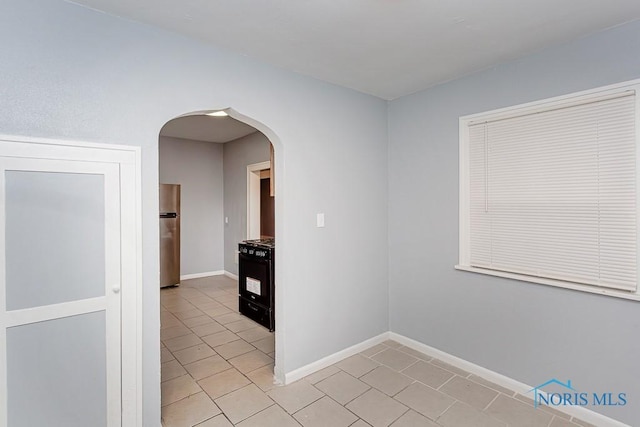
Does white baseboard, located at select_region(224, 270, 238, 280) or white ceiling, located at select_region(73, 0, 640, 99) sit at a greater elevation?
white ceiling, located at select_region(73, 0, 640, 99)

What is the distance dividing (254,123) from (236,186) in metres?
3.70

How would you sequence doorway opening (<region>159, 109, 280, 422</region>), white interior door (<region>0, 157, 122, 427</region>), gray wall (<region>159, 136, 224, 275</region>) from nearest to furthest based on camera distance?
1. white interior door (<region>0, 157, 122, 427</region>)
2. doorway opening (<region>159, 109, 280, 422</region>)
3. gray wall (<region>159, 136, 224, 275</region>)

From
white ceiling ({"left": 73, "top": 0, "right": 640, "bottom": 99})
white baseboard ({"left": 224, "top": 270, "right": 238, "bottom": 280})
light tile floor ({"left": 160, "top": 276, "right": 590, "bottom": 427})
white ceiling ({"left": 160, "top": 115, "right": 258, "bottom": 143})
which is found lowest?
light tile floor ({"left": 160, "top": 276, "right": 590, "bottom": 427})

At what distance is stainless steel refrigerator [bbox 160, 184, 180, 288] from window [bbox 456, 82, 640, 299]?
15.3 ft

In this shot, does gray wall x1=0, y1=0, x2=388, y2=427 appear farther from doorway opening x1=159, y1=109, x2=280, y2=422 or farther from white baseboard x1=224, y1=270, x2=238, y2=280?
white baseboard x1=224, y1=270, x2=238, y2=280

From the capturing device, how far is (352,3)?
1.71 meters

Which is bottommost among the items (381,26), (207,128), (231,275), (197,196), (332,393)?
(332,393)

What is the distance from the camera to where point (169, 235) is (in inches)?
215

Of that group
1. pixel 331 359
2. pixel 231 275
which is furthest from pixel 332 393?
pixel 231 275

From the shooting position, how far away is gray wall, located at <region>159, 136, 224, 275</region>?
5.82 meters

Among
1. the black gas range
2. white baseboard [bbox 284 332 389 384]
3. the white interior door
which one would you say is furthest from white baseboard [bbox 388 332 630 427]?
the white interior door

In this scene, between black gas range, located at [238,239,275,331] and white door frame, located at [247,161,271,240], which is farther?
white door frame, located at [247,161,271,240]

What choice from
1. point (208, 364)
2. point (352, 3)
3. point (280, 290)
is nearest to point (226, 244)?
point (208, 364)

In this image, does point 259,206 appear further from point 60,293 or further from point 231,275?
point 60,293
